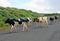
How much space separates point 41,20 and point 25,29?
8439 millimetres

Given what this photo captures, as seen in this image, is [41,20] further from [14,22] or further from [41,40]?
[41,40]

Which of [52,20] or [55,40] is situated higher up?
[55,40]

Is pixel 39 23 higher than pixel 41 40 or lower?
lower

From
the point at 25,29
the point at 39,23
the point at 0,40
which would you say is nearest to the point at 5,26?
the point at 39,23

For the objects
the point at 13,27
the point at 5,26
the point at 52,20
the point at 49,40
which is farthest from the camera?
the point at 52,20

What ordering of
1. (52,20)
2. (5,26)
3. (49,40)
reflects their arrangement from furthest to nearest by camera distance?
(52,20) → (5,26) → (49,40)

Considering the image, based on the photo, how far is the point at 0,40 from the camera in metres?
19.1

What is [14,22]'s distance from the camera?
2797cm

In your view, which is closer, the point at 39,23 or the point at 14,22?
the point at 14,22

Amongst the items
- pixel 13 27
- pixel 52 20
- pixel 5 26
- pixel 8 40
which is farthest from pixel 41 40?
pixel 52 20

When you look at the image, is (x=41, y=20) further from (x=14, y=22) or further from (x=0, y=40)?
(x=0, y=40)

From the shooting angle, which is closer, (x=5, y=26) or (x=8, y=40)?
(x=8, y=40)

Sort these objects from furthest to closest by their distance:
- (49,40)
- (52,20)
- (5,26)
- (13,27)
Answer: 1. (52,20)
2. (5,26)
3. (13,27)
4. (49,40)

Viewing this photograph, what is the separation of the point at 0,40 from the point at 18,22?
9469 millimetres
